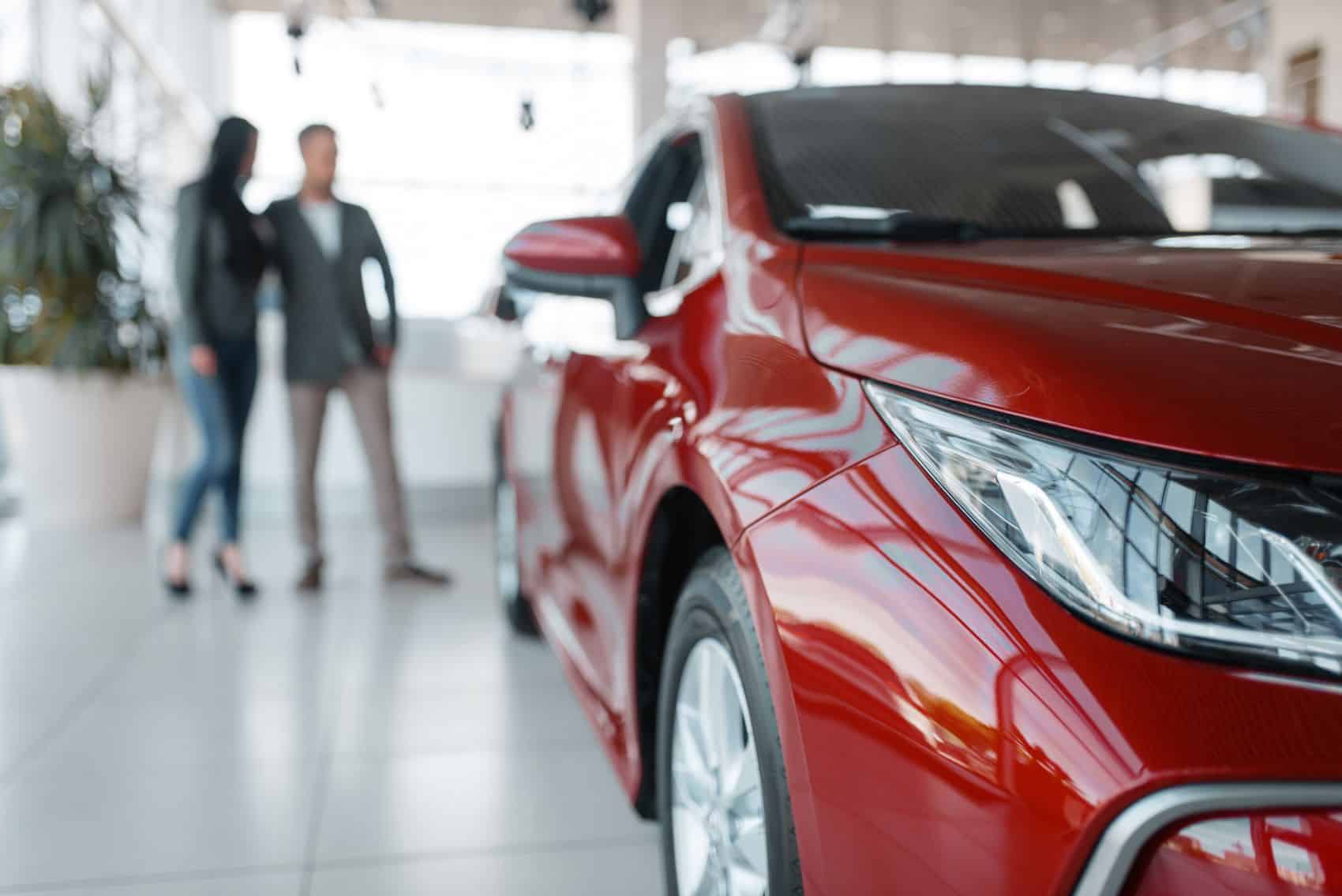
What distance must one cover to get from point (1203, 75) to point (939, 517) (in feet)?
44.2

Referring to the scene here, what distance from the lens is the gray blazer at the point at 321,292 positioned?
3943mm

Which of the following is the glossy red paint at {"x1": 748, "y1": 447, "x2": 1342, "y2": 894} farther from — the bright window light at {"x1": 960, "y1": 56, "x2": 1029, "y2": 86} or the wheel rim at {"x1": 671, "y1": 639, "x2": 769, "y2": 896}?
the bright window light at {"x1": 960, "y1": 56, "x2": 1029, "y2": 86}

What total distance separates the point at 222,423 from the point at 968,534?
3443 millimetres

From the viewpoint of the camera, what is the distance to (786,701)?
39.7 inches

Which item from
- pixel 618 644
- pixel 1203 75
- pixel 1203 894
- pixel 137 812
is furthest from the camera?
pixel 1203 75

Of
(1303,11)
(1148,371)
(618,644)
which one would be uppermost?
(1303,11)

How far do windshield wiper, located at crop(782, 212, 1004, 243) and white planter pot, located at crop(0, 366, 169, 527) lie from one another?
193 inches

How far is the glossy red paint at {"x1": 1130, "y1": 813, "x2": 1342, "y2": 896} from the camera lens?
69cm

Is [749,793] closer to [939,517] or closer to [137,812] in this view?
[939,517]

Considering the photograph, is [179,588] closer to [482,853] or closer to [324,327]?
[324,327]

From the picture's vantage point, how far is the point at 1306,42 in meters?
7.25

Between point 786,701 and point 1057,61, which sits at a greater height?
point 1057,61

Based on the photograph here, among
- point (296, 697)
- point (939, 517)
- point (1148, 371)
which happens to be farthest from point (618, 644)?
point (296, 697)

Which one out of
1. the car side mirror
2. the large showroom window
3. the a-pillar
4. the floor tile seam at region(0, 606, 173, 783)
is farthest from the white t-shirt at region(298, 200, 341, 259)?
the large showroom window
